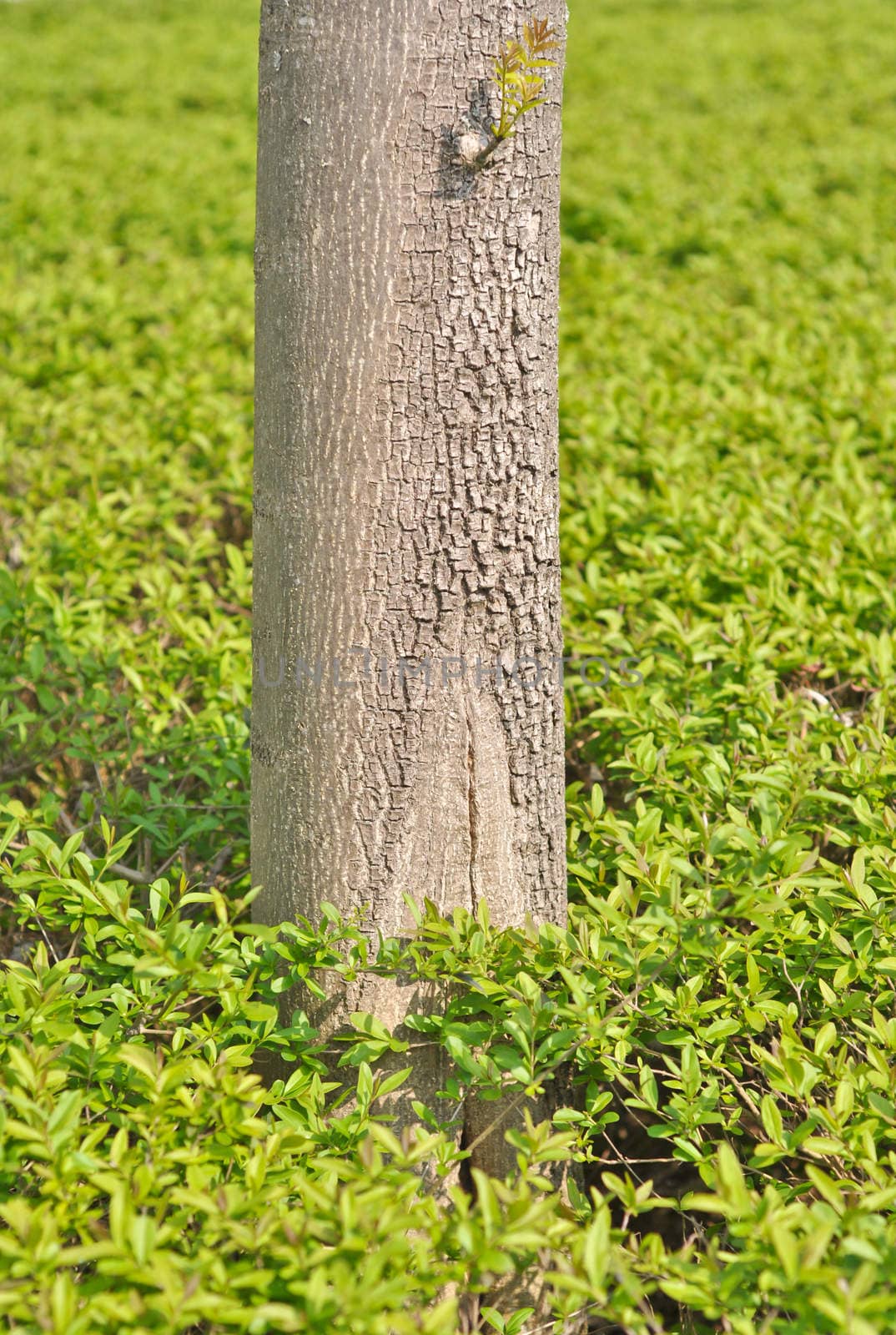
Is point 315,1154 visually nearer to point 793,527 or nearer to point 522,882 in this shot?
point 522,882

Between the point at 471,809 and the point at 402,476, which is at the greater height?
the point at 402,476

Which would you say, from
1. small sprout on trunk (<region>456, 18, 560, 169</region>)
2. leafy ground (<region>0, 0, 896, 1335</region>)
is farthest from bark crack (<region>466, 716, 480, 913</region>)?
small sprout on trunk (<region>456, 18, 560, 169</region>)

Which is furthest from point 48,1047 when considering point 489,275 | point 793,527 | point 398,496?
point 793,527

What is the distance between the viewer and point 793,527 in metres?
3.21

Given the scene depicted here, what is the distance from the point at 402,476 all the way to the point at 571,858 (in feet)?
2.86

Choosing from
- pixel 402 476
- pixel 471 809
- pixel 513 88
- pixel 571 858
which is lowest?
pixel 571 858

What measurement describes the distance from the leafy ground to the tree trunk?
0.55 ft

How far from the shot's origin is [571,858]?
212 cm

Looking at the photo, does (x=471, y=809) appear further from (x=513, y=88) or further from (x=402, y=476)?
(x=513, y=88)

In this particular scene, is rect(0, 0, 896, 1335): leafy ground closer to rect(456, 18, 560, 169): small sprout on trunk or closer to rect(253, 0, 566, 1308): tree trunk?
rect(253, 0, 566, 1308): tree trunk

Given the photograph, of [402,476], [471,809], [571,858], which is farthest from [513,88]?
[571,858]

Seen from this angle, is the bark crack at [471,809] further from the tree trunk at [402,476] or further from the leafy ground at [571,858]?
the leafy ground at [571,858]

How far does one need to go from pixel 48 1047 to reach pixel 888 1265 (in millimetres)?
1129

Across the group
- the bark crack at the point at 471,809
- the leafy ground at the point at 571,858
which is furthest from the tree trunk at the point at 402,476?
the leafy ground at the point at 571,858
